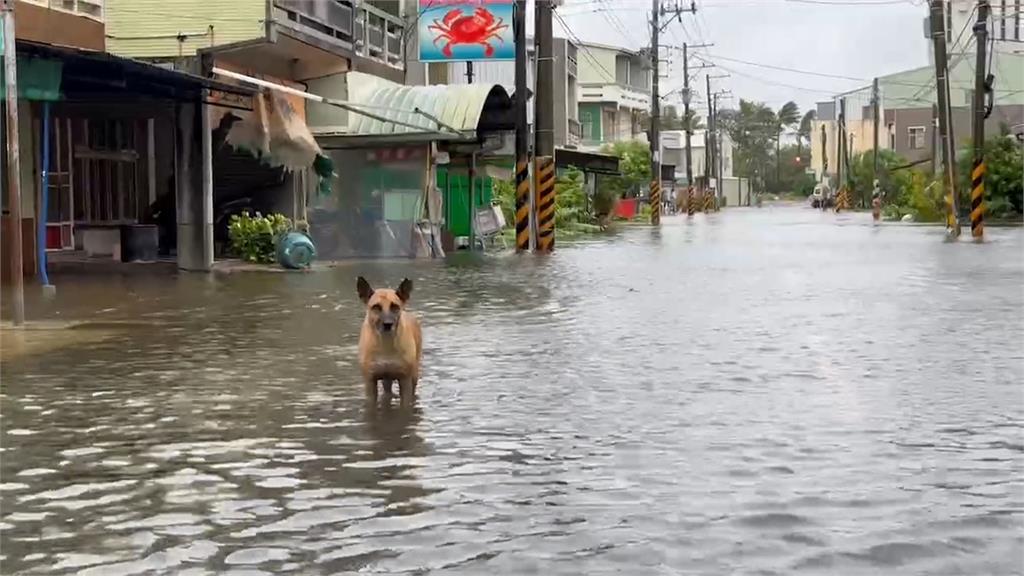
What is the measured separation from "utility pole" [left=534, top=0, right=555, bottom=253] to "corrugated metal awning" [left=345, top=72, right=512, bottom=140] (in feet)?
3.85

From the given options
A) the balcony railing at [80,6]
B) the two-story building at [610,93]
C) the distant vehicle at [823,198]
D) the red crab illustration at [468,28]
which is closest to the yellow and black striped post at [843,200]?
the distant vehicle at [823,198]

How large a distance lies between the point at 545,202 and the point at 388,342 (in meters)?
24.9

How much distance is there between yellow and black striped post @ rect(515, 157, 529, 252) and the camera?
32812 millimetres

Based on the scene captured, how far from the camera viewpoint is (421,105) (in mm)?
31469

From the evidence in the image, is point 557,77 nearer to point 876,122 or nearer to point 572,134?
point 572,134

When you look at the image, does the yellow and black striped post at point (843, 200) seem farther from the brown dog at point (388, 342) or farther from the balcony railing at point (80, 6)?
the brown dog at point (388, 342)

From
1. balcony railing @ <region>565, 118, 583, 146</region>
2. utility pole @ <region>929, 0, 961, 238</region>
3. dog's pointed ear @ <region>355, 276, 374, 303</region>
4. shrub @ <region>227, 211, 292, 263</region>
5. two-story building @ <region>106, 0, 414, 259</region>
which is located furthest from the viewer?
balcony railing @ <region>565, 118, 583, 146</region>

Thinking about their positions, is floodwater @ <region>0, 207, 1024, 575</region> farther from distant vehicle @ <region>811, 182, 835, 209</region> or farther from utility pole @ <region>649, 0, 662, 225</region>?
distant vehicle @ <region>811, 182, 835, 209</region>

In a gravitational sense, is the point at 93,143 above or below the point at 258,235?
above

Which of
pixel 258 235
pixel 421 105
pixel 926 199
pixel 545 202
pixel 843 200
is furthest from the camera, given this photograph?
pixel 843 200

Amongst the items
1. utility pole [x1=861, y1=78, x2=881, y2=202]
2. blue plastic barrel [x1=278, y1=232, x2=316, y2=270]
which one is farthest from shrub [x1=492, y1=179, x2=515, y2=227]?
utility pole [x1=861, y1=78, x2=881, y2=202]

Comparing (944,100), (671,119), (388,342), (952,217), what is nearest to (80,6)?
(388,342)

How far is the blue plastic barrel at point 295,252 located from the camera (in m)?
24.6

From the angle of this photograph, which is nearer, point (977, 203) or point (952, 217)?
point (977, 203)
